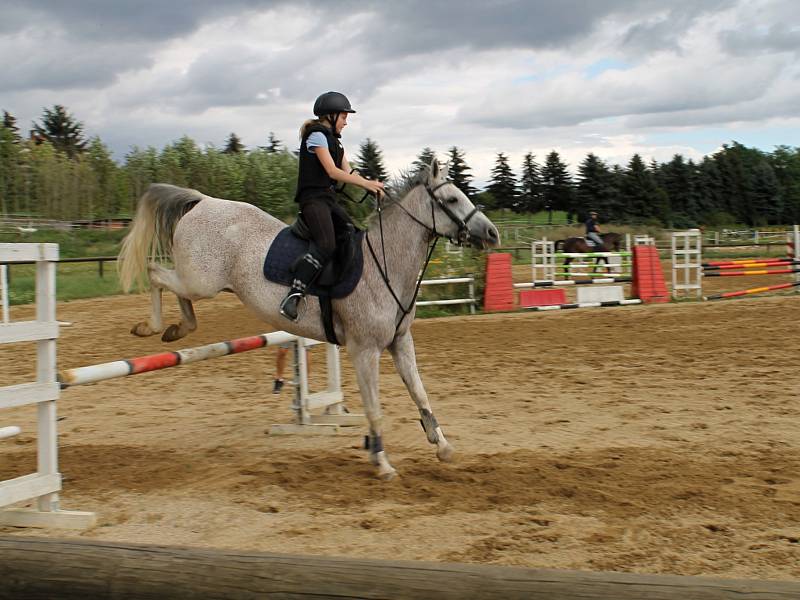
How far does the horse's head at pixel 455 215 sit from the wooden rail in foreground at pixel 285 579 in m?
3.98

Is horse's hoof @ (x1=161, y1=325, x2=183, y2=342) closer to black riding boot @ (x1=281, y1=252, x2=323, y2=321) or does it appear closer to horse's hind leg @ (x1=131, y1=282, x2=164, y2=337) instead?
horse's hind leg @ (x1=131, y1=282, x2=164, y2=337)

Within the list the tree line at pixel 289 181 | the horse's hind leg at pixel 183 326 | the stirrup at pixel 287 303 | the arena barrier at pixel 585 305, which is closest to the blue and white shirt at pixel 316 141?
the stirrup at pixel 287 303

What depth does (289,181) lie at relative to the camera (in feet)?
198

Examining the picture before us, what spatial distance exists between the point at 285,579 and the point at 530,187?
280 ft

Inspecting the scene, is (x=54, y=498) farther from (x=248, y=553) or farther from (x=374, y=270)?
(x=248, y=553)

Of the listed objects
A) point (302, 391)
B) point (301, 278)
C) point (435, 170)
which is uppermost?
point (435, 170)

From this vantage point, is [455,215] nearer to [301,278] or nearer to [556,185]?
[301,278]

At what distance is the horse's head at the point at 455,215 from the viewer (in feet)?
19.1

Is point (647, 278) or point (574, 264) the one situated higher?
point (574, 264)

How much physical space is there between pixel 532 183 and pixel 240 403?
259ft

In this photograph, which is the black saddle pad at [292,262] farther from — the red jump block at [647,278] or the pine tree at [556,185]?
the pine tree at [556,185]

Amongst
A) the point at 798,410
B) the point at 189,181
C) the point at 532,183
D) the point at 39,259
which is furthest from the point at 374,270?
the point at 532,183

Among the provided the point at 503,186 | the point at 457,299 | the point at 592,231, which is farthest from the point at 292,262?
the point at 503,186

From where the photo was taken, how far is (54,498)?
4.87 metres
